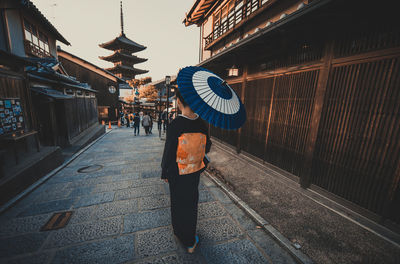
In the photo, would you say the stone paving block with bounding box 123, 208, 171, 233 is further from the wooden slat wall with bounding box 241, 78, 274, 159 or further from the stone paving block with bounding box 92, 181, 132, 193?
the wooden slat wall with bounding box 241, 78, 274, 159

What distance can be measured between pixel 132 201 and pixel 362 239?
4699mm

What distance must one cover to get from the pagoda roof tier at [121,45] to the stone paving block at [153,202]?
37.3 meters

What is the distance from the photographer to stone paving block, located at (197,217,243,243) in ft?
9.05

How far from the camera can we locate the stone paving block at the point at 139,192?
3922 millimetres

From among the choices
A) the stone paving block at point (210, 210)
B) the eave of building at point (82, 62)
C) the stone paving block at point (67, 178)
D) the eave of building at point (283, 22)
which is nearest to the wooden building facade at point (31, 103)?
the stone paving block at point (67, 178)

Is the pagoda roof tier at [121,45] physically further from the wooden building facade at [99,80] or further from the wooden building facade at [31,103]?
the wooden building facade at [31,103]

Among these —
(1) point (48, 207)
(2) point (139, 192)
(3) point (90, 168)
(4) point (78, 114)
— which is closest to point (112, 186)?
(2) point (139, 192)

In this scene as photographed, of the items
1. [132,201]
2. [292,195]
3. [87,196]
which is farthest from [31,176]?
[292,195]

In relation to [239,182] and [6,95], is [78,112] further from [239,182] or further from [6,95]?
[239,182]

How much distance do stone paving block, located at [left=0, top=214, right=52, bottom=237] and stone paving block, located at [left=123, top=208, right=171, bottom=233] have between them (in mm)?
1582

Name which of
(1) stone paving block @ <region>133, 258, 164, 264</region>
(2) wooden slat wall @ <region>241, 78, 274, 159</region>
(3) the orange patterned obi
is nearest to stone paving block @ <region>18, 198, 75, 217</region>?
(1) stone paving block @ <region>133, 258, 164, 264</region>

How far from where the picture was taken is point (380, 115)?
2.98 m

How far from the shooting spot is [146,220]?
3107 mm

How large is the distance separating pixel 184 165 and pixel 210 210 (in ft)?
6.07
